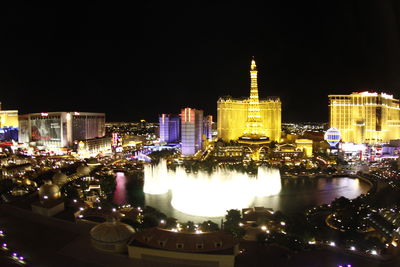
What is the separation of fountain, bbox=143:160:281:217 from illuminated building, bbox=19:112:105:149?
61.7 ft

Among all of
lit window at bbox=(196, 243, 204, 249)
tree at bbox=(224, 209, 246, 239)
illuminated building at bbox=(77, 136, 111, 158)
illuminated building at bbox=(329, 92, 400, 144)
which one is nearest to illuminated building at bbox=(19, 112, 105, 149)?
illuminated building at bbox=(77, 136, 111, 158)

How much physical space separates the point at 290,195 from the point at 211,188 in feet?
17.4

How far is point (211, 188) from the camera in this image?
2212 centimetres

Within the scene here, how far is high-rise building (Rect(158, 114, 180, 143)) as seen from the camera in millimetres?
49500

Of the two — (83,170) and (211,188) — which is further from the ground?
(83,170)

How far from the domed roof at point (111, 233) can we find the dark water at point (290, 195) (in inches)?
293

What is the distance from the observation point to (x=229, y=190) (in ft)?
75.7

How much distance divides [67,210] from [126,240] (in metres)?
5.81

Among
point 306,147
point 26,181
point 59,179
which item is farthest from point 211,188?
point 306,147

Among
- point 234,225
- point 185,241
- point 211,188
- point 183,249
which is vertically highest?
point 185,241

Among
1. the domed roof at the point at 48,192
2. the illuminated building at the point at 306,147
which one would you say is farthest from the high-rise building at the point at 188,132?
the domed roof at the point at 48,192

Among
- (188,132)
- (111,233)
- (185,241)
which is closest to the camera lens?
(185,241)

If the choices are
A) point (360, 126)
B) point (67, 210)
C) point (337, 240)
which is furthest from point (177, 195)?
point (360, 126)

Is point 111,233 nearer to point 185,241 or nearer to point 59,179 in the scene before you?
point 185,241
